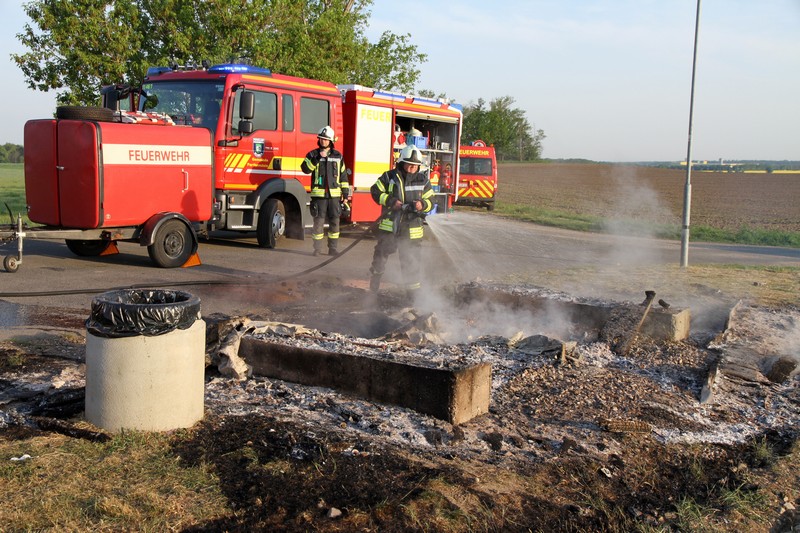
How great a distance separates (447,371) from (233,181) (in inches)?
341

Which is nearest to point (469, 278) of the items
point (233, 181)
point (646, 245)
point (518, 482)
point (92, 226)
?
point (233, 181)

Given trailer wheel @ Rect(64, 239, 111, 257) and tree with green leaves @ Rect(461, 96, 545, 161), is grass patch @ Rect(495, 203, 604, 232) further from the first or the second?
tree with green leaves @ Rect(461, 96, 545, 161)

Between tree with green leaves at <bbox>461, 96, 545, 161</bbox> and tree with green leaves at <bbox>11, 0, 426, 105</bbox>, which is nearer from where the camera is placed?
tree with green leaves at <bbox>11, 0, 426, 105</bbox>

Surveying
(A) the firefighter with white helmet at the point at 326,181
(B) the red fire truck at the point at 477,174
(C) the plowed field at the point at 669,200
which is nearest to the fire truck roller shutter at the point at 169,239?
(A) the firefighter with white helmet at the point at 326,181

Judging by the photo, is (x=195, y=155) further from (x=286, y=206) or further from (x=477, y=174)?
(x=477, y=174)

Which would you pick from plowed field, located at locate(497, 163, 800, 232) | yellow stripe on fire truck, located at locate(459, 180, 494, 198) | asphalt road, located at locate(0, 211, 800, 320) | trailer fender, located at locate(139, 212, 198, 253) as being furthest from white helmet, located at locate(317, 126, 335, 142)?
plowed field, located at locate(497, 163, 800, 232)

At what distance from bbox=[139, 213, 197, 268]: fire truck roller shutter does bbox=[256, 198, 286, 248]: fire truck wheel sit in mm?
2083

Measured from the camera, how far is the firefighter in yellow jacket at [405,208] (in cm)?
927

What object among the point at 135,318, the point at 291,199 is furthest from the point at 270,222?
the point at 135,318

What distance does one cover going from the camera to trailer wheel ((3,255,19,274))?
33.3 feet

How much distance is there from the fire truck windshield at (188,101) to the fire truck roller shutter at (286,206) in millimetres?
1422

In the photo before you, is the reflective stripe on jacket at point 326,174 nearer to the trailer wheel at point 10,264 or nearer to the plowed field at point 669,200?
the trailer wheel at point 10,264

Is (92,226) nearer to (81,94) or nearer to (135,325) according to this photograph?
(135,325)

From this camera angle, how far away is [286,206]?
14039mm
